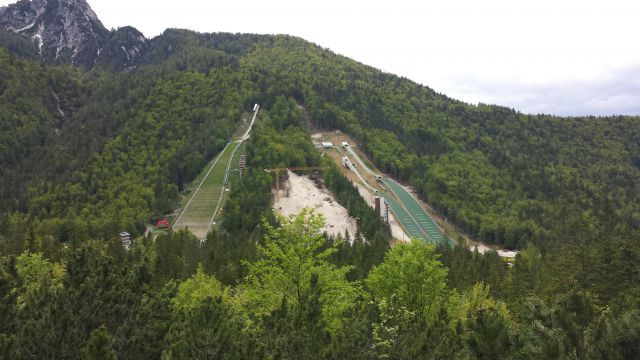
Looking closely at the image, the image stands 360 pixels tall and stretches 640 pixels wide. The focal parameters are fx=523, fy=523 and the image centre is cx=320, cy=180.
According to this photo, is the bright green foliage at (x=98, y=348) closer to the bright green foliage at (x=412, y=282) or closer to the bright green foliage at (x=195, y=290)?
the bright green foliage at (x=195, y=290)

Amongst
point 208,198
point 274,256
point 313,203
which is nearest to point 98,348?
point 274,256

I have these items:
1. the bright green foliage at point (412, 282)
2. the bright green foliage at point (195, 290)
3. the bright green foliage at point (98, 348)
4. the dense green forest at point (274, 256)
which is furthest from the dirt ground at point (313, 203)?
the bright green foliage at point (98, 348)

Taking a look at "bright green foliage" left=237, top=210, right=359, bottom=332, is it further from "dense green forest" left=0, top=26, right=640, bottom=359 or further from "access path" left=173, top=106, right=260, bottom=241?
"access path" left=173, top=106, right=260, bottom=241

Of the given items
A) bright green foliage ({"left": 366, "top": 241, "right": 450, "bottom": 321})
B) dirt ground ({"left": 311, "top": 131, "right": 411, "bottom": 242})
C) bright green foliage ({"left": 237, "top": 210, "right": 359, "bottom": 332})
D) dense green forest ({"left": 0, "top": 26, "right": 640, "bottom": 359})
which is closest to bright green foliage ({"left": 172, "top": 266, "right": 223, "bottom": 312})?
dense green forest ({"left": 0, "top": 26, "right": 640, "bottom": 359})

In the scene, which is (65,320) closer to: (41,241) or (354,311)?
(354,311)

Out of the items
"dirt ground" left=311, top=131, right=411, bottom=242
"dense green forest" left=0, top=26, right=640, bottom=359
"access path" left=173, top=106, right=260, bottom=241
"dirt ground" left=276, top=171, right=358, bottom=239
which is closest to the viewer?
"dense green forest" left=0, top=26, right=640, bottom=359

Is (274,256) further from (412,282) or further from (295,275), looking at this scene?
(412,282)

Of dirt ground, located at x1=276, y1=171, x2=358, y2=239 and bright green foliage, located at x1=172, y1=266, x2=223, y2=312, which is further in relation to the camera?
dirt ground, located at x1=276, y1=171, x2=358, y2=239
